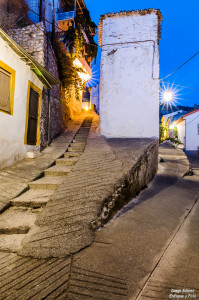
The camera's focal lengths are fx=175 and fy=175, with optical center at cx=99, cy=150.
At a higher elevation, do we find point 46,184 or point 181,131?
point 181,131

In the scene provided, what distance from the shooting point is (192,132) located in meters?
20.3

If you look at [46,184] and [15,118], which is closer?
[46,184]

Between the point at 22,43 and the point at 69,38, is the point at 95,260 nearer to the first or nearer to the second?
the point at 22,43

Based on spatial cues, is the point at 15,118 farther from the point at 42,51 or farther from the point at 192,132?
the point at 192,132

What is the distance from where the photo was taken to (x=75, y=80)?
10.1m

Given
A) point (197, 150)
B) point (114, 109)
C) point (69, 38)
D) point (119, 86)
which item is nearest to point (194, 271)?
point (114, 109)

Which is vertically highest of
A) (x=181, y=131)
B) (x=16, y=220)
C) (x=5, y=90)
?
(x=181, y=131)

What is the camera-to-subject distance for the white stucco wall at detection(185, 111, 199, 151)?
2012 centimetres

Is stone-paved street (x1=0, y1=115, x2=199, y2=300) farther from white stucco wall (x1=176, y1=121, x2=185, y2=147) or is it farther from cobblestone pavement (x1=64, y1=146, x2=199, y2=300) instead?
white stucco wall (x1=176, y1=121, x2=185, y2=147)

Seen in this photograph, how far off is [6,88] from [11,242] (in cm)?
401

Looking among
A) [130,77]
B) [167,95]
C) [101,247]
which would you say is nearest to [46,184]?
[101,247]

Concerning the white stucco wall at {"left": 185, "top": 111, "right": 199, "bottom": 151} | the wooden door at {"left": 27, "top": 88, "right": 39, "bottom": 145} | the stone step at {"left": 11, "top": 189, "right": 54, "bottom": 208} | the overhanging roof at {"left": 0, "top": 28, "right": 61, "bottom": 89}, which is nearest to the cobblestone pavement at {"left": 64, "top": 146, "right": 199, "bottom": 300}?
the stone step at {"left": 11, "top": 189, "right": 54, "bottom": 208}

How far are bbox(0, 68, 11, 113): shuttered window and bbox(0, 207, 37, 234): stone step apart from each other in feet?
9.19

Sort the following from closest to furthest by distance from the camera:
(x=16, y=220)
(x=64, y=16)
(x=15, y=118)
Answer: (x=16, y=220), (x=15, y=118), (x=64, y=16)
